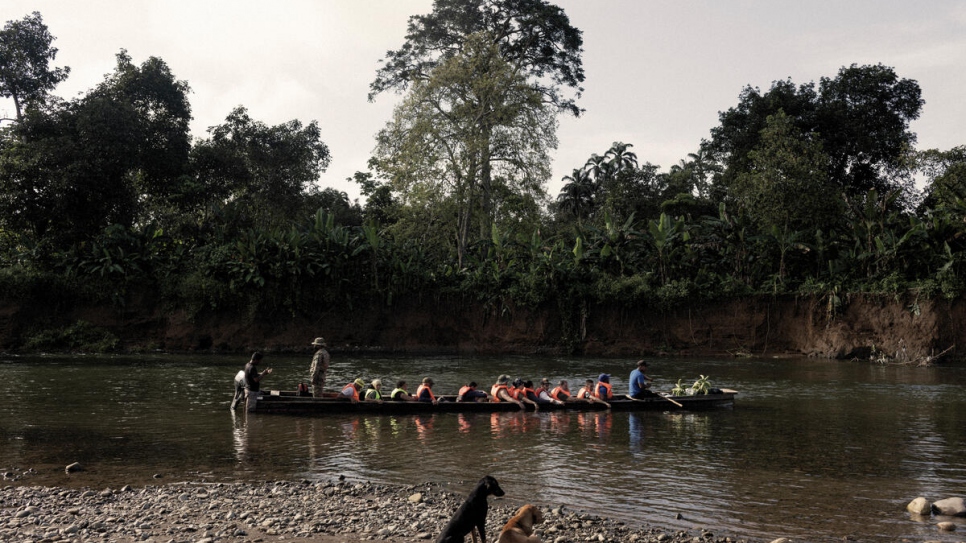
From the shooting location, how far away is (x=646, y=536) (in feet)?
26.1

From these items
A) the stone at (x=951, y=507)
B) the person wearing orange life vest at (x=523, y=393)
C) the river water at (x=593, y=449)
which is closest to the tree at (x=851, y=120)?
the river water at (x=593, y=449)

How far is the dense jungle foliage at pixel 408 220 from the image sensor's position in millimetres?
31781

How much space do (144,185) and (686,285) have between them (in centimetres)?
2528

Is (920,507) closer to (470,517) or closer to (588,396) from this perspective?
(470,517)

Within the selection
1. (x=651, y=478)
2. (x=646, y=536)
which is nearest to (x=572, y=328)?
(x=651, y=478)

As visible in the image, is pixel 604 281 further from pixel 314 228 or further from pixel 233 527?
pixel 233 527

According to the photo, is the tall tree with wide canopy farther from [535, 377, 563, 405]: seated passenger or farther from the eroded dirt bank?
[535, 377, 563, 405]: seated passenger

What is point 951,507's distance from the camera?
8.86 meters

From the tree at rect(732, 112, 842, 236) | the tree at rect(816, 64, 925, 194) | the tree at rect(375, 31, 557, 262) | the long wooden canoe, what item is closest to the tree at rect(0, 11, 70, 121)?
the tree at rect(375, 31, 557, 262)

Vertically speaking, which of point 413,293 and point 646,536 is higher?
point 413,293

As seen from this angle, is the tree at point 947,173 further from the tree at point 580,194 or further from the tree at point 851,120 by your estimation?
the tree at point 580,194

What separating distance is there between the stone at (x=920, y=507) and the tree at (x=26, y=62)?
35372 mm

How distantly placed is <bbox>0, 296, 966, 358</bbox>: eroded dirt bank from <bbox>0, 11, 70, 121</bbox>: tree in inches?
369

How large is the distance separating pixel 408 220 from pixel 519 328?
736 centimetres
